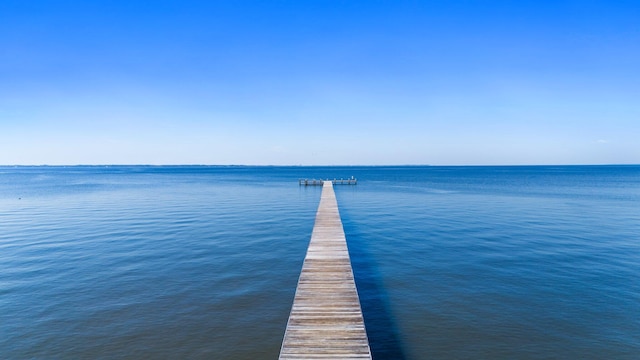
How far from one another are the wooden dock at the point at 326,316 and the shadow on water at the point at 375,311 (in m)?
1.27

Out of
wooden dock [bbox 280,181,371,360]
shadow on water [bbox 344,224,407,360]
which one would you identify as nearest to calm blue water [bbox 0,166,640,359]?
shadow on water [bbox 344,224,407,360]

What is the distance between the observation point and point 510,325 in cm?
1065

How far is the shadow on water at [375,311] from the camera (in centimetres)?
955

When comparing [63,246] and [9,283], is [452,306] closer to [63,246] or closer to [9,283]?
[9,283]

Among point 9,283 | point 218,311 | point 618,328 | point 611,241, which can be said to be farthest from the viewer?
point 611,241

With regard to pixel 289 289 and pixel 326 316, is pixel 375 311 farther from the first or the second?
pixel 289 289

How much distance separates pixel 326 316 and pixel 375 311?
3.20 meters

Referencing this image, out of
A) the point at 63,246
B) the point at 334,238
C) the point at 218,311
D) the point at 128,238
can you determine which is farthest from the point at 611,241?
the point at 63,246

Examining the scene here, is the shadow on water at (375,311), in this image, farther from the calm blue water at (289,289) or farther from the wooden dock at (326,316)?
the wooden dock at (326,316)

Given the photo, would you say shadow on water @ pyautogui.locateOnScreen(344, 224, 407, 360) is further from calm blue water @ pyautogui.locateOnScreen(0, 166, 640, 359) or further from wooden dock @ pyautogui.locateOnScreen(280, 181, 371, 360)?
wooden dock @ pyautogui.locateOnScreen(280, 181, 371, 360)

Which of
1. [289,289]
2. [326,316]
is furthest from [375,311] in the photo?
[289,289]

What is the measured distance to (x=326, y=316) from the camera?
9258 mm

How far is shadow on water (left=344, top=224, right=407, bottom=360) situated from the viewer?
9547 millimetres

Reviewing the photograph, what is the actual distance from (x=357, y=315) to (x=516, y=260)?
1193 centimetres
